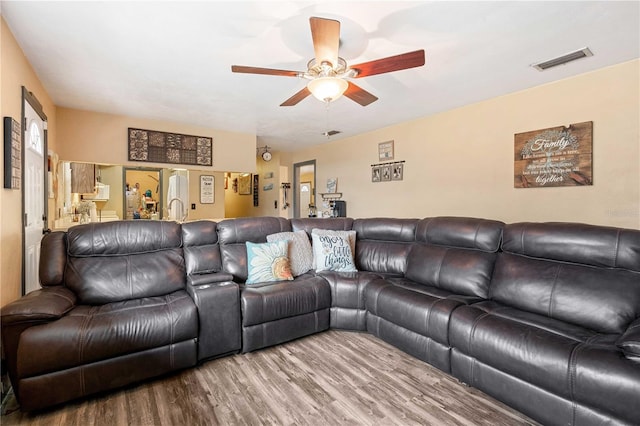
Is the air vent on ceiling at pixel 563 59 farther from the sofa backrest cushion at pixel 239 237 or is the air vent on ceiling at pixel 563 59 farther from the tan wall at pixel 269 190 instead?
the tan wall at pixel 269 190

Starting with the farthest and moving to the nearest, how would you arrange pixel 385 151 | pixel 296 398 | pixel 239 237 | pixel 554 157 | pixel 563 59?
pixel 385 151 < pixel 554 157 < pixel 239 237 < pixel 563 59 < pixel 296 398

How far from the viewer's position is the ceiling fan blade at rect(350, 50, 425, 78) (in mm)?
2033

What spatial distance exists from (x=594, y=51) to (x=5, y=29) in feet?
15.8

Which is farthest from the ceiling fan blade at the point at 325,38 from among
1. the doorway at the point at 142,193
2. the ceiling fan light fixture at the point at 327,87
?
the doorway at the point at 142,193

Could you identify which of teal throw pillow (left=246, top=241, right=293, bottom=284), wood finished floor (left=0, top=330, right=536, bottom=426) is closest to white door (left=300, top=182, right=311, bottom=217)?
teal throw pillow (left=246, top=241, right=293, bottom=284)

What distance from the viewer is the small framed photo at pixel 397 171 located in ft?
16.6

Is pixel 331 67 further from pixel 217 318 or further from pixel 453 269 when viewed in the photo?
pixel 217 318

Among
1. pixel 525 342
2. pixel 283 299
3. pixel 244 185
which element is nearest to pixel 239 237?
pixel 283 299

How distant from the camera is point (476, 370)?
1.89 metres

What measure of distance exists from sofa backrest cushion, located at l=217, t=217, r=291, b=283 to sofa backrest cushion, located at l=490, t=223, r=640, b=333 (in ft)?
7.30

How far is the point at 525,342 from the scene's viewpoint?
5.42 ft

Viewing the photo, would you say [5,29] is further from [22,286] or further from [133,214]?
[133,214]

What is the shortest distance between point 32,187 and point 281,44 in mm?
2612

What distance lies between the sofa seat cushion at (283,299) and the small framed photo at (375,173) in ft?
10.2
